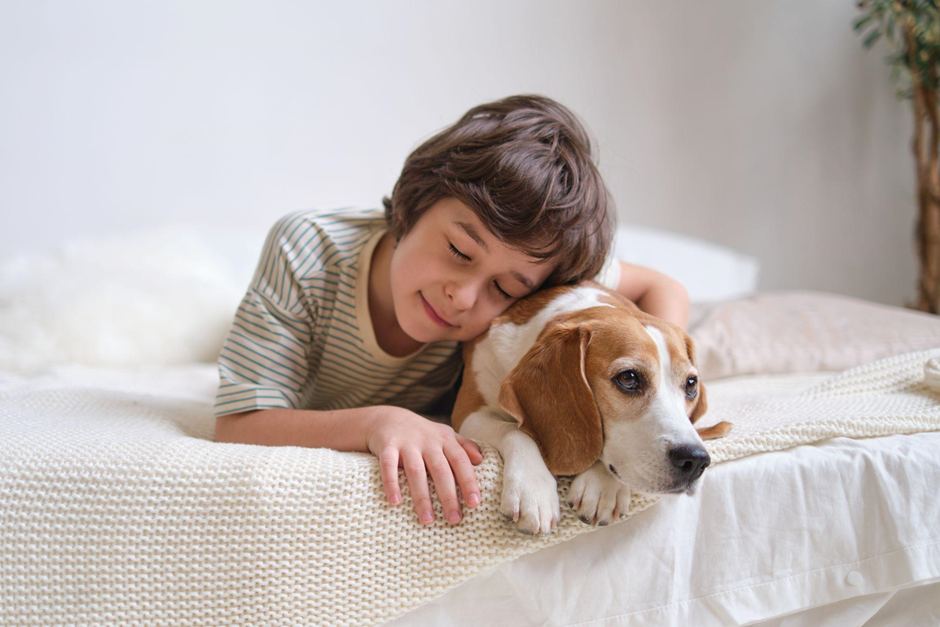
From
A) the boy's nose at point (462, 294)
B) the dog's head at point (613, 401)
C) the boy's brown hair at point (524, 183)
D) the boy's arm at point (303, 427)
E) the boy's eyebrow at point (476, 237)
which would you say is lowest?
the boy's arm at point (303, 427)

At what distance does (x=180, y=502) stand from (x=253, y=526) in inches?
4.2

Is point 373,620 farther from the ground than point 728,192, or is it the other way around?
point 728,192

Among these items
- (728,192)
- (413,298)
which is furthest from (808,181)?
(413,298)

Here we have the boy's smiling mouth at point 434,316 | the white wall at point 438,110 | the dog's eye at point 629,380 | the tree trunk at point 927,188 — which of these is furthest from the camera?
the tree trunk at point 927,188

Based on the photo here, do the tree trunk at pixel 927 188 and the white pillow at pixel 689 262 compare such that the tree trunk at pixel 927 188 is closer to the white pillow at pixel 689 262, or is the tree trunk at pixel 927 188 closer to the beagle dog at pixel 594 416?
the white pillow at pixel 689 262

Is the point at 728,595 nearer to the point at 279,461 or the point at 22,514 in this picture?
the point at 279,461

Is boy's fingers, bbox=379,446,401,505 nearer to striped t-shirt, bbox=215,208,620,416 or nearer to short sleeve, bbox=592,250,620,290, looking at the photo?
striped t-shirt, bbox=215,208,620,416

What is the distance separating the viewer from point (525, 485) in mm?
841

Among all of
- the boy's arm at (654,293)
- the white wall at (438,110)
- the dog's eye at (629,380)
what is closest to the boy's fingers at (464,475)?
the dog's eye at (629,380)

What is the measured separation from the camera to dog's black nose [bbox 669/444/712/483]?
834 millimetres

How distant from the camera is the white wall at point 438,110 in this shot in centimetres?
238

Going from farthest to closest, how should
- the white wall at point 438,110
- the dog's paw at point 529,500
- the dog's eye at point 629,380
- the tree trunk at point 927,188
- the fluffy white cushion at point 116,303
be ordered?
the tree trunk at point 927,188 → the white wall at point 438,110 → the fluffy white cushion at point 116,303 → the dog's eye at point 629,380 → the dog's paw at point 529,500

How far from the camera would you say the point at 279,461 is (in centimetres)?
89

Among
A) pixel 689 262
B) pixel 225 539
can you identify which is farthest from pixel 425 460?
pixel 689 262
